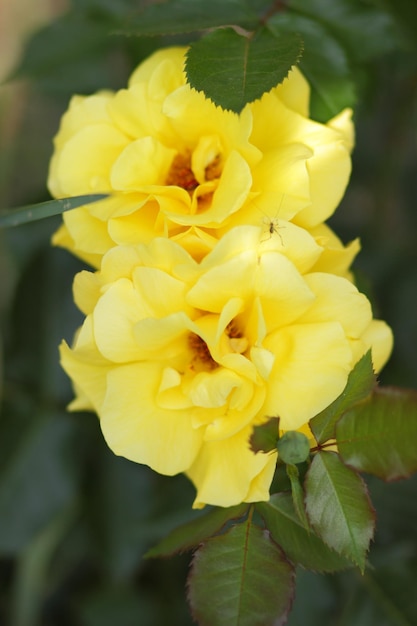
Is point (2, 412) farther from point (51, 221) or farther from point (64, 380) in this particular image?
point (51, 221)

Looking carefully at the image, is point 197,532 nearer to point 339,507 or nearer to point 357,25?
point 339,507

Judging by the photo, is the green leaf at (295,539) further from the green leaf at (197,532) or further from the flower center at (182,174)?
the flower center at (182,174)

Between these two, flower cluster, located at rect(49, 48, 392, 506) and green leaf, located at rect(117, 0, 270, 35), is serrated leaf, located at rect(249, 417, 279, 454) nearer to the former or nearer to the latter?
flower cluster, located at rect(49, 48, 392, 506)

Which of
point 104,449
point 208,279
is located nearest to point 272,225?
point 208,279

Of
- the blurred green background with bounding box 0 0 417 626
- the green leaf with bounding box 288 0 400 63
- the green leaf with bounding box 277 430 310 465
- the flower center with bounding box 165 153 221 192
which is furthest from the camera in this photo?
the blurred green background with bounding box 0 0 417 626

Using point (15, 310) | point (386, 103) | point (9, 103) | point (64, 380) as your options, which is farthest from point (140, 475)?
point (9, 103)

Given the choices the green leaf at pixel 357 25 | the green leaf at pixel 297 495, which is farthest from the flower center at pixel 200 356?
the green leaf at pixel 357 25

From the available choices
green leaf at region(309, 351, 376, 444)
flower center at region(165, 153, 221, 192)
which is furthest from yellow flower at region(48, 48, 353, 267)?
green leaf at region(309, 351, 376, 444)
